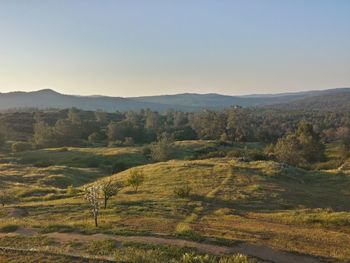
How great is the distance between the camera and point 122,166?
264 ft

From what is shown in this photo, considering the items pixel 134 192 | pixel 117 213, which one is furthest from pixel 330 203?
pixel 117 213

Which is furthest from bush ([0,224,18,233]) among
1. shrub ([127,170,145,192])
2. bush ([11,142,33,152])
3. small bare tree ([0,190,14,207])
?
bush ([11,142,33,152])

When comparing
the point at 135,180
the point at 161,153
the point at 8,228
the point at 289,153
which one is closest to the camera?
the point at 8,228

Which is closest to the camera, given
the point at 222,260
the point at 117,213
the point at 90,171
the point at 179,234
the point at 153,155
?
the point at 222,260

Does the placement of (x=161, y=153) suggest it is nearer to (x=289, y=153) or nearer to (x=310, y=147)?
(x=289, y=153)

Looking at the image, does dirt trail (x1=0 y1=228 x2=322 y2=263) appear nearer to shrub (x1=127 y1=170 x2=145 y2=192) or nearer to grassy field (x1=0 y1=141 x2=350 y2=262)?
grassy field (x1=0 y1=141 x2=350 y2=262)

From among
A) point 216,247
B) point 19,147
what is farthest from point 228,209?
point 19,147

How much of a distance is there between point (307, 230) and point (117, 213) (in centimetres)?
1367

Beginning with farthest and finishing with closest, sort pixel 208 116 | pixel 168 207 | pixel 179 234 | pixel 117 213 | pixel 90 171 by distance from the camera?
pixel 208 116, pixel 90 171, pixel 168 207, pixel 117 213, pixel 179 234

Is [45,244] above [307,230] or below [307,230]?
above

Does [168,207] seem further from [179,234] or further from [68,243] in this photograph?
[68,243]

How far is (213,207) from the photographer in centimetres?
3669

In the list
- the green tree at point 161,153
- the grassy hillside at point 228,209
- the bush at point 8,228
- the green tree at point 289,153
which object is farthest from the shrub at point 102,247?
the green tree at point 289,153

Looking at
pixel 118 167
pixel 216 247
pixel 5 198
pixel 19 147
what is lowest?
pixel 118 167
